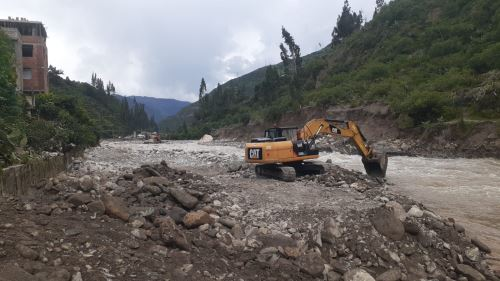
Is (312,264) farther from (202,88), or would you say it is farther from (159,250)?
(202,88)

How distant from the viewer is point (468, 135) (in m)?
25.0

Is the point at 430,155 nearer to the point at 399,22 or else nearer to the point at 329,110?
the point at 329,110

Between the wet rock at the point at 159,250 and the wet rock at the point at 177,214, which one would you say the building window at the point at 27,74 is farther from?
the wet rock at the point at 159,250

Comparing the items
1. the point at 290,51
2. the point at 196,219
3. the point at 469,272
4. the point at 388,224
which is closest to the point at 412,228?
the point at 388,224

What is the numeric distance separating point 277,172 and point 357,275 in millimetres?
7547

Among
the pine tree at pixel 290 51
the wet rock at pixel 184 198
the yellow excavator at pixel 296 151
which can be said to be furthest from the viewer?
the pine tree at pixel 290 51

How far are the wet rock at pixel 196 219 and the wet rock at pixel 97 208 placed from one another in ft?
4.37

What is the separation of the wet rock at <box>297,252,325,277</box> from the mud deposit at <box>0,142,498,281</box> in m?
0.01

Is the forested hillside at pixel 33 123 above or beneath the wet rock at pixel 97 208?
above

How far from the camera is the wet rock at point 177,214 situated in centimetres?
740

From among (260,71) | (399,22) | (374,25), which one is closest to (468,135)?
(399,22)

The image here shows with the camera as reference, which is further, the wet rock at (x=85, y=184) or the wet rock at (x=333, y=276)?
the wet rock at (x=85, y=184)

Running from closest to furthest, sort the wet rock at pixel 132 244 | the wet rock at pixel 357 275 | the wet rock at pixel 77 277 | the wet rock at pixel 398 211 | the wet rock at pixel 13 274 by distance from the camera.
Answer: the wet rock at pixel 13 274
the wet rock at pixel 77 277
the wet rock at pixel 132 244
the wet rock at pixel 357 275
the wet rock at pixel 398 211

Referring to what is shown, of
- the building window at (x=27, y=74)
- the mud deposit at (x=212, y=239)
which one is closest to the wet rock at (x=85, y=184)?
the mud deposit at (x=212, y=239)
